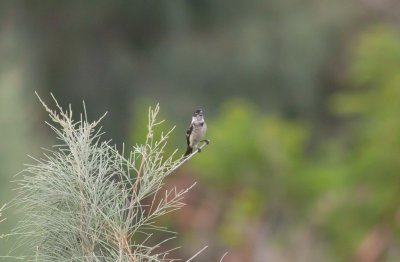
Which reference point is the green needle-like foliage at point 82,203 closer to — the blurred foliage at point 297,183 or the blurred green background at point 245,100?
the blurred green background at point 245,100

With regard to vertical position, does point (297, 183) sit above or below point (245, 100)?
below

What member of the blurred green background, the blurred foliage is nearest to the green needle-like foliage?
the blurred green background

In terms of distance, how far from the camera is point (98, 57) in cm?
1382

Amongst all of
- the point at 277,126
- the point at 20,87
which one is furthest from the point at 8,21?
the point at 277,126

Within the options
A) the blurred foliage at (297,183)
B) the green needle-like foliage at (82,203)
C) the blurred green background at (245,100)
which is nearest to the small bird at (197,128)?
the green needle-like foliage at (82,203)

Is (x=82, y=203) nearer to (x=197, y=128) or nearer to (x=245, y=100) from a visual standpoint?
(x=197, y=128)

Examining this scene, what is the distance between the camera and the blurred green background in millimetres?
9859

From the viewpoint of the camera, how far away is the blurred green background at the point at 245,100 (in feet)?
32.3

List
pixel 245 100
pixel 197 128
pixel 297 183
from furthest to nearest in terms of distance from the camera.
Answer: pixel 245 100 < pixel 297 183 < pixel 197 128

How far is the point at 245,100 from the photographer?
15.6 metres

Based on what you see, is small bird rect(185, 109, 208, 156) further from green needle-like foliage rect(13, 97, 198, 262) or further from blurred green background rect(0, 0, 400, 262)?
blurred green background rect(0, 0, 400, 262)

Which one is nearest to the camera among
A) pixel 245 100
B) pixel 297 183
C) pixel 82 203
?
pixel 82 203

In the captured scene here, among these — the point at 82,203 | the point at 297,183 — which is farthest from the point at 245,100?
the point at 82,203

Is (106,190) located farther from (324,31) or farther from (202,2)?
(324,31)
